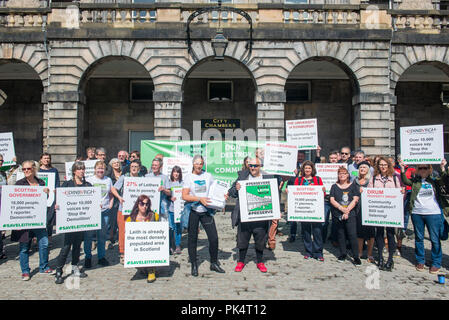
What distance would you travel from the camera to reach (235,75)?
17641 millimetres

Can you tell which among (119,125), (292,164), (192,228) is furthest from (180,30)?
(192,228)

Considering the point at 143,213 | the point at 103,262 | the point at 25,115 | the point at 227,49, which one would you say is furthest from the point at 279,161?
the point at 25,115

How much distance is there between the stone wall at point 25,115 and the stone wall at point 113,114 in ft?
8.36

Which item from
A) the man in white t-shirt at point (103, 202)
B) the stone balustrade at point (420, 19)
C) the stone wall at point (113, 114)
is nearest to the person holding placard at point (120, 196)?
the man in white t-shirt at point (103, 202)

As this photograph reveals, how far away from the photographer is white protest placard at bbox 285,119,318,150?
9789 millimetres

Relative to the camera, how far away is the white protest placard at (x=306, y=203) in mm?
7023

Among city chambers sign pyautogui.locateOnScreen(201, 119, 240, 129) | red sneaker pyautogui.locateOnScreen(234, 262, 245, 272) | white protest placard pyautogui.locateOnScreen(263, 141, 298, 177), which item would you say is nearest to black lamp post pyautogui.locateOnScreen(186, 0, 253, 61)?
city chambers sign pyautogui.locateOnScreen(201, 119, 240, 129)

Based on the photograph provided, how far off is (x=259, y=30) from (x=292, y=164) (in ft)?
23.8

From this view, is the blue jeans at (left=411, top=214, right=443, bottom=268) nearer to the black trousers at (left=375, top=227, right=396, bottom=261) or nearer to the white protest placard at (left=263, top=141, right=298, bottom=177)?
the black trousers at (left=375, top=227, right=396, bottom=261)

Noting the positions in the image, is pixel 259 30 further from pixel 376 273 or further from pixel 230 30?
pixel 376 273

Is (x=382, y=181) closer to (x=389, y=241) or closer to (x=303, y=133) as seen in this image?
(x=389, y=241)

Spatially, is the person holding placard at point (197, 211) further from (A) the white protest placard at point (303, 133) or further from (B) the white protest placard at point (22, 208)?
(A) the white protest placard at point (303, 133)

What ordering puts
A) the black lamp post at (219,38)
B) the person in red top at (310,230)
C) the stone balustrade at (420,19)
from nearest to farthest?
the person in red top at (310,230) < the black lamp post at (219,38) < the stone balustrade at (420,19)

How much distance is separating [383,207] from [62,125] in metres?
11.7
